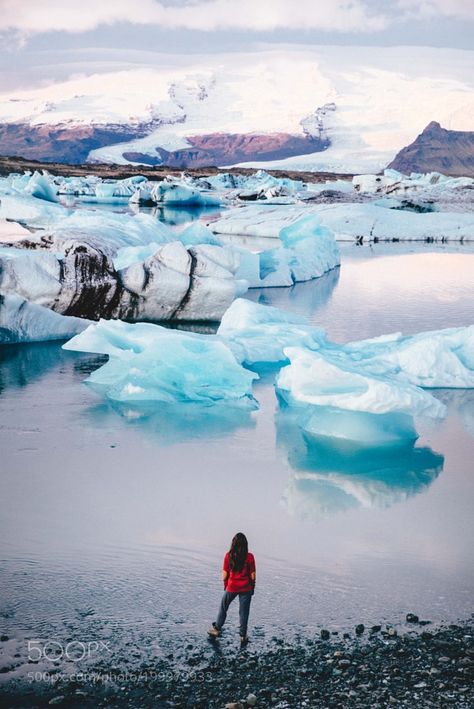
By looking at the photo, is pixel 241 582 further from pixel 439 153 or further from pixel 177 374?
pixel 439 153

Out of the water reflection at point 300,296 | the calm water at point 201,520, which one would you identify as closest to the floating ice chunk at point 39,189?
the water reflection at point 300,296

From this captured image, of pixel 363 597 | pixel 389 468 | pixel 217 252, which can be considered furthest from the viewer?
pixel 217 252

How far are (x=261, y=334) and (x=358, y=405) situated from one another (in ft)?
7.85

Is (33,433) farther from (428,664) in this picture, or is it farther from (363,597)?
(428,664)

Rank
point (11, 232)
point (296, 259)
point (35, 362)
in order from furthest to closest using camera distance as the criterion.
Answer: point (11, 232)
point (296, 259)
point (35, 362)

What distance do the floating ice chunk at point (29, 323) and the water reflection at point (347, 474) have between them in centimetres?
316

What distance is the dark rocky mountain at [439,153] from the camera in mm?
70438

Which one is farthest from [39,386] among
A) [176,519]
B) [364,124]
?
[364,124]

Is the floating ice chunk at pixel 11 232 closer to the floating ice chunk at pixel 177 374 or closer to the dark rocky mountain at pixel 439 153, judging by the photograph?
the floating ice chunk at pixel 177 374

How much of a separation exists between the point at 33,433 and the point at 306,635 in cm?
274

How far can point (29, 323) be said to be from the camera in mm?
7625

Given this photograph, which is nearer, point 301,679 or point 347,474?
point 301,679

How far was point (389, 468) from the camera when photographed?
4695mm

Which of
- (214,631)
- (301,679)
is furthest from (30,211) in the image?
(301,679)
